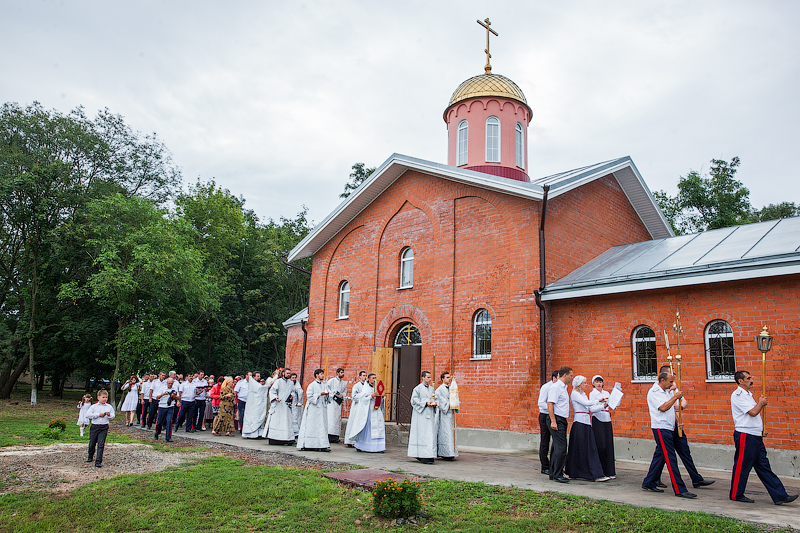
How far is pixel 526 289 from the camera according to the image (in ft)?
45.6

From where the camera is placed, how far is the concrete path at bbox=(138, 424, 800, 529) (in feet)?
23.0

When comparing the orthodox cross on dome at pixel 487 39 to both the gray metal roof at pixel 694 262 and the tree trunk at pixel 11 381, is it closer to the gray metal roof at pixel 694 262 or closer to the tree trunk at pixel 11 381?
the gray metal roof at pixel 694 262

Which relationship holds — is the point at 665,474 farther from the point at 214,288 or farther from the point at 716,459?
the point at 214,288

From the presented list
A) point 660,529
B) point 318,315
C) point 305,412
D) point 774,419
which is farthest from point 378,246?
point 660,529

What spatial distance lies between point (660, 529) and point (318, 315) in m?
15.4

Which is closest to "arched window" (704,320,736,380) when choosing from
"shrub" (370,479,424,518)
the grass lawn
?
the grass lawn

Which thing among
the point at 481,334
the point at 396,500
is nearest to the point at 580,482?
the point at 396,500

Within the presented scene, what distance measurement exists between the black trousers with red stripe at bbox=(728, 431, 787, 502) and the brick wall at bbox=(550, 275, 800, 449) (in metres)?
3.36

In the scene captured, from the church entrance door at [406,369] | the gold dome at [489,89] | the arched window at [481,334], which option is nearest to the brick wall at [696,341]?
the arched window at [481,334]

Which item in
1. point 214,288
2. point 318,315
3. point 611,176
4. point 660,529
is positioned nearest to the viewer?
point 660,529

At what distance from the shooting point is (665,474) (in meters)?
9.84

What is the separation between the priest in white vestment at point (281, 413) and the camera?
47.5 feet

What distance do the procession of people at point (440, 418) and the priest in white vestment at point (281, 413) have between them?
25 millimetres

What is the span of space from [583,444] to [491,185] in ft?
24.1
